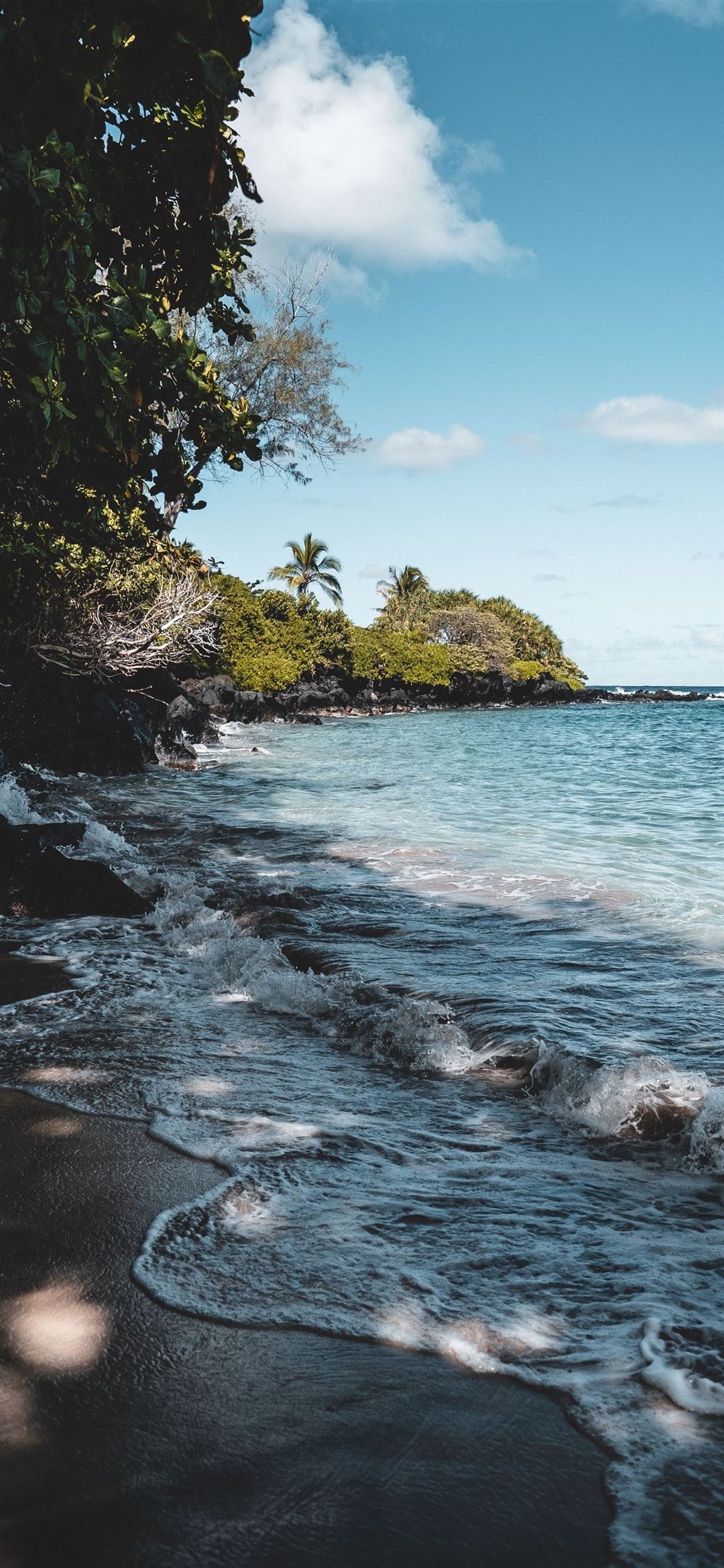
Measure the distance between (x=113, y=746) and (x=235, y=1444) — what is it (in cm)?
1734

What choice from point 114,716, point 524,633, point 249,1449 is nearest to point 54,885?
point 249,1449

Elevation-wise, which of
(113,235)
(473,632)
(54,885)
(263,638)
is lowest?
(54,885)

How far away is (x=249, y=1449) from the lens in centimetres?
164

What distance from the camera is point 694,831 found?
1134cm

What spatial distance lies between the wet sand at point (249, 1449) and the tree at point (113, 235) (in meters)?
3.61

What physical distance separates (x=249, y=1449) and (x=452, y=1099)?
6.92ft

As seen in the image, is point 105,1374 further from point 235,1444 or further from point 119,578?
point 119,578

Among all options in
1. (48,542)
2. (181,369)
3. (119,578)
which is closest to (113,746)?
(119,578)

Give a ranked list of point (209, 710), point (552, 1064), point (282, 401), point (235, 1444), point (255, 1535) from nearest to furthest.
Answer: point (255, 1535) < point (235, 1444) < point (552, 1064) < point (282, 401) < point (209, 710)

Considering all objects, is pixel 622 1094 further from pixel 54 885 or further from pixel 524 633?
pixel 524 633

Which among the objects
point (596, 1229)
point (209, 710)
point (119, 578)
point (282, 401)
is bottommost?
point (596, 1229)

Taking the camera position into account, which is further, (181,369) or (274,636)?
(274,636)

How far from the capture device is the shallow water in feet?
6.70

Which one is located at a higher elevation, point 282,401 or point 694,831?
point 282,401
